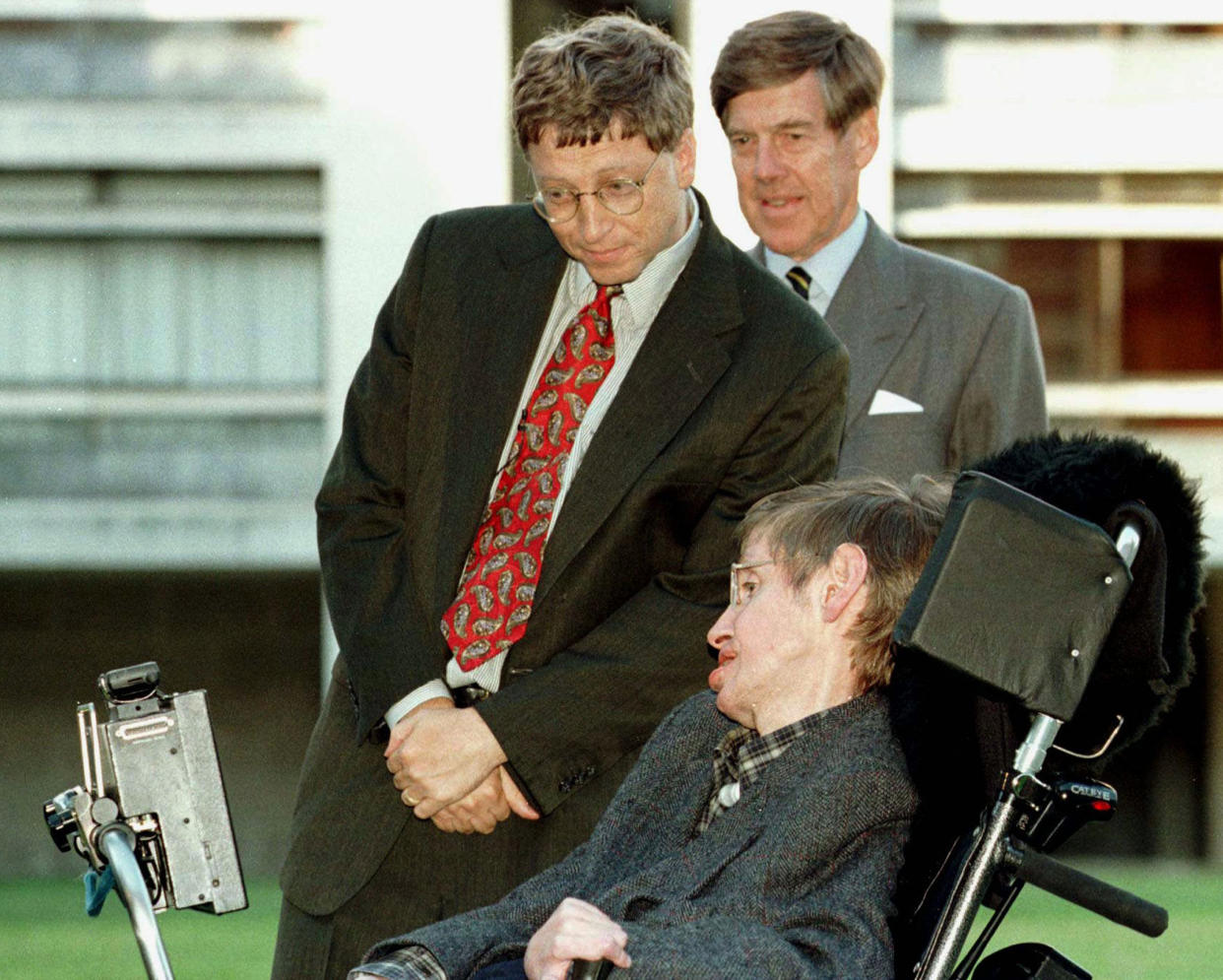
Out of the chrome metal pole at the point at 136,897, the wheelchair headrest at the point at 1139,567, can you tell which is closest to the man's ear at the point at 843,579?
the wheelchair headrest at the point at 1139,567

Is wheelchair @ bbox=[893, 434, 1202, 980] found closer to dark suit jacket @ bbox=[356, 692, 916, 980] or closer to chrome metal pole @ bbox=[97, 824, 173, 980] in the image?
dark suit jacket @ bbox=[356, 692, 916, 980]

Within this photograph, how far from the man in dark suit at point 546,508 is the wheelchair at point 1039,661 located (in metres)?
0.45

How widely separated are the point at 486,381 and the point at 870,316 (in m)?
1.13

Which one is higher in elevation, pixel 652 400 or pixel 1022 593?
pixel 652 400

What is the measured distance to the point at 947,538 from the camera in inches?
92.2

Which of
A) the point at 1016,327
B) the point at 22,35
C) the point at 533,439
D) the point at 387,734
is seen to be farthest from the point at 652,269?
the point at 22,35

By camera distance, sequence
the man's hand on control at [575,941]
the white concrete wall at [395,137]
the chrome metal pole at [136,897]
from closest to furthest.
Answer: the chrome metal pole at [136,897]
the man's hand on control at [575,941]
the white concrete wall at [395,137]

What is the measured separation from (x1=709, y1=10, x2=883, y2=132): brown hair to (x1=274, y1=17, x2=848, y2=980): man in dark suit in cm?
91

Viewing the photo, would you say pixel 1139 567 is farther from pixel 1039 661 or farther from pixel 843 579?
pixel 843 579

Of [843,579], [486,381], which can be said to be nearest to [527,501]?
[486,381]

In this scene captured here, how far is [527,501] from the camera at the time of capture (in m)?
2.95

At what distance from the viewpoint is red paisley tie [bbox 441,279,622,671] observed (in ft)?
9.59

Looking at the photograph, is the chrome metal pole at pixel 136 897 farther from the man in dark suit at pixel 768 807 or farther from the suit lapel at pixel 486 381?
the suit lapel at pixel 486 381

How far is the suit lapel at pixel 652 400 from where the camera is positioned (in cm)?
285
